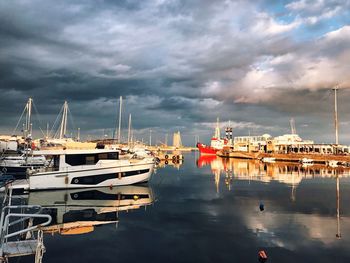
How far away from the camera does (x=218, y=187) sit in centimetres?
4441

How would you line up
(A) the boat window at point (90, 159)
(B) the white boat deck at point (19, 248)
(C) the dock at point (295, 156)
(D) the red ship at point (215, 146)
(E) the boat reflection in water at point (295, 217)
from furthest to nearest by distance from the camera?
1. (D) the red ship at point (215, 146)
2. (C) the dock at point (295, 156)
3. (A) the boat window at point (90, 159)
4. (E) the boat reflection in water at point (295, 217)
5. (B) the white boat deck at point (19, 248)

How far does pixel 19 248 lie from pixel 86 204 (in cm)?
1838

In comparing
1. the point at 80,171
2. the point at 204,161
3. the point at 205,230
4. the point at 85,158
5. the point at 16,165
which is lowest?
the point at 205,230

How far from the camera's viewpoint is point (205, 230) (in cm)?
2142

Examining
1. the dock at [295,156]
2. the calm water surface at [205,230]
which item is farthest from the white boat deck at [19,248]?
the dock at [295,156]

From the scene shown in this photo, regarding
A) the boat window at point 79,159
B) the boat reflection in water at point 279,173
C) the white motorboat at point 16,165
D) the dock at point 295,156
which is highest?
the dock at point 295,156

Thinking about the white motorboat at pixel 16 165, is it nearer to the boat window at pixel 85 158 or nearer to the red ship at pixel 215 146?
the boat window at pixel 85 158

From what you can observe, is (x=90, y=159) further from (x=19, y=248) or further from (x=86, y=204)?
(x=19, y=248)

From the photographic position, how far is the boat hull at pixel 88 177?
35281 mm

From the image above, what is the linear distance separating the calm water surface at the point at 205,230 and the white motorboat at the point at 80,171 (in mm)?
2809

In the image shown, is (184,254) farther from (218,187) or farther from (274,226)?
(218,187)

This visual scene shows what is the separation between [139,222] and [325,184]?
3447 centimetres

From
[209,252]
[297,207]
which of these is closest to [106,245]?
[209,252]

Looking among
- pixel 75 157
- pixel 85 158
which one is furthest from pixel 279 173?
pixel 75 157
